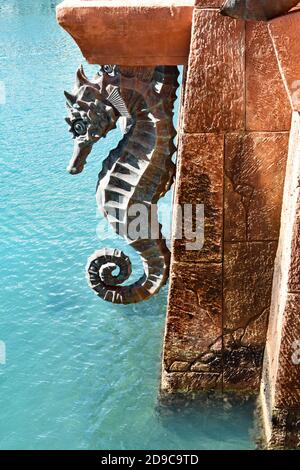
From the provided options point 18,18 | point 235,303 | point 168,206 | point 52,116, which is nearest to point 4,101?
point 52,116

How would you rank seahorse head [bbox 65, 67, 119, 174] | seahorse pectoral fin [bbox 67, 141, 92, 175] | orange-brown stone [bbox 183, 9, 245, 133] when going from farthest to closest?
seahorse pectoral fin [bbox 67, 141, 92, 175] → seahorse head [bbox 65, 67, 119, 174] → orange-brown stone [bbox 183, 9, 245, 133]

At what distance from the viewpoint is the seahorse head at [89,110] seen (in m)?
4.19

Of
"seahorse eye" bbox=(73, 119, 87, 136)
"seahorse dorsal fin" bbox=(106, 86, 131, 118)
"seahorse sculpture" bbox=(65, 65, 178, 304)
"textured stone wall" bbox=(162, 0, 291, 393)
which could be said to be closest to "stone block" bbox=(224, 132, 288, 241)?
"textured stone wall" bbox=(162, 0, 291, 393)

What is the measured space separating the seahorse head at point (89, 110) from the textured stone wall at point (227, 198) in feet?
2.11

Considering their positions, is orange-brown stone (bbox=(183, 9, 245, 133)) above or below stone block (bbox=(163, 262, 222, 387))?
above

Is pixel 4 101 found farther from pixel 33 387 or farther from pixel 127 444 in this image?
pixel 127 444

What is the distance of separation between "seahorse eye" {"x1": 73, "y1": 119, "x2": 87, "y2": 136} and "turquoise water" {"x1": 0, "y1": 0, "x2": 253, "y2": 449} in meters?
1.66

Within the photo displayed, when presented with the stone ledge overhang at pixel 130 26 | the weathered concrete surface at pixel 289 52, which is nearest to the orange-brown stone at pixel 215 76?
the stone ledge overhang at pixel 130 26

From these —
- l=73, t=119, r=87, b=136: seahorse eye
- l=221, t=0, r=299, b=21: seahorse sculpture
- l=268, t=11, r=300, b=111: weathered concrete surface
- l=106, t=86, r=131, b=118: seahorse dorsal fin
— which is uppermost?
l=221, t=0, r=299, b=21: seahorse sculpture

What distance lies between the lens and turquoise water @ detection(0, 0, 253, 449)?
13.8ft

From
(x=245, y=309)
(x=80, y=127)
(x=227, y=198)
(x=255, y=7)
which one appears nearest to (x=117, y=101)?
(x=80, y=127)

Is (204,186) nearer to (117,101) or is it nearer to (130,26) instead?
(117,101)

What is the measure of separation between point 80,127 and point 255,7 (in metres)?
1.63

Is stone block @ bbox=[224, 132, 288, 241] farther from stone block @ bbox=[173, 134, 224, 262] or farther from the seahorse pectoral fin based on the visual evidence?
the seahorse pectoral fin
